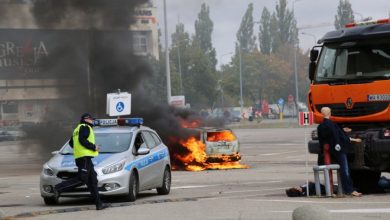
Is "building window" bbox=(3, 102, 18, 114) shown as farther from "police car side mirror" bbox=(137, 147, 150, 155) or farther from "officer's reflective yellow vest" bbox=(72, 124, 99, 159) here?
"officer's reflective yellow vest" bbox=(72, 124, 99, 159)

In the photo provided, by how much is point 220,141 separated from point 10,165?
10.4m

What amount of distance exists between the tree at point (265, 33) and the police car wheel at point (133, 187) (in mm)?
110577

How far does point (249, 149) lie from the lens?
142 ft

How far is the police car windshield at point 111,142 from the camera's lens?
17500 mm

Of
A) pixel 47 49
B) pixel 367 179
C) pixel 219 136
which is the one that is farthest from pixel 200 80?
pixel 367 179

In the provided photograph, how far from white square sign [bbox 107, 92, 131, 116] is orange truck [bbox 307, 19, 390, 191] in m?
13.9

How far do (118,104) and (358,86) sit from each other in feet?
50.3

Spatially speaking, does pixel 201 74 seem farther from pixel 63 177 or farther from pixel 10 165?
pixel 63 177

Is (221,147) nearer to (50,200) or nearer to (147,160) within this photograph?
(147,160)

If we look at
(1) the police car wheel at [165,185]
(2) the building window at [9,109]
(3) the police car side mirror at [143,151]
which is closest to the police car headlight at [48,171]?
(3) the police car side mirror at [143,151]

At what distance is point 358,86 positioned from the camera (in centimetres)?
1662

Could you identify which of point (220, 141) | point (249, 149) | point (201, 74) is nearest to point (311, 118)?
point (220, 141)

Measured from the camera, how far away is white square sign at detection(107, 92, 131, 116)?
30.5 metres

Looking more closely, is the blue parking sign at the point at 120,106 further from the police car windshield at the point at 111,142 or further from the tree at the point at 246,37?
the tree at the point at 246,37
